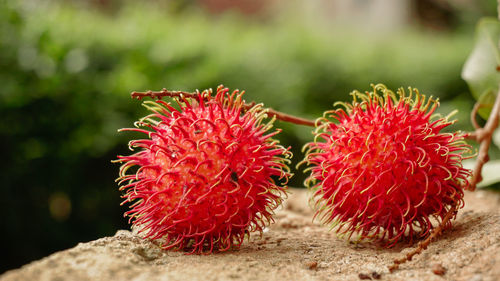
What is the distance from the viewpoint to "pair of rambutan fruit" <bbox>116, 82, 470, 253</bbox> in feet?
4.91

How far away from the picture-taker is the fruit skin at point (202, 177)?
4.88 feet

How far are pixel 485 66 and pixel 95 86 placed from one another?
2.47 m

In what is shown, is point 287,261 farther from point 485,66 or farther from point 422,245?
point 485,66

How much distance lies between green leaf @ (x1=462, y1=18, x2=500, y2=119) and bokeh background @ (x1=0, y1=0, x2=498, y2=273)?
166 cm

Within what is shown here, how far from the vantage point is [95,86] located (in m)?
3.44

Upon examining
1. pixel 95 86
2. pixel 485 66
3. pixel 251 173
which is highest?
pixel 485 66

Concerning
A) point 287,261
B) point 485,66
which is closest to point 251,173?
point 287,261

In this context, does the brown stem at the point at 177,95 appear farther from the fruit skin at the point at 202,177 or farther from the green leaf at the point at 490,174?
the green leaf at the point at 490,174

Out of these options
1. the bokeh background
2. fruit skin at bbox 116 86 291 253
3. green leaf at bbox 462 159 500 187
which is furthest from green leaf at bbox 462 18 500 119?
the bokeh background

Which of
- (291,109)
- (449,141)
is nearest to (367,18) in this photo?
(291,109)

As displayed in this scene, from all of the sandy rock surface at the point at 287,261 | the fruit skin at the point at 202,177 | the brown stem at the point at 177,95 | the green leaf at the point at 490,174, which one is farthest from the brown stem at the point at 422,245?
the green leaf at the point at 490,174

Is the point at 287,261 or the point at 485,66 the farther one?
the point at 485,66

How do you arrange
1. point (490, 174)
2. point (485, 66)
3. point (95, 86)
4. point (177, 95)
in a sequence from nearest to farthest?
point (177, 95), point (485, 66), point (490, 174), point (95, 86)

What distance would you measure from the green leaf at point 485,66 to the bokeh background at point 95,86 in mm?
1655
